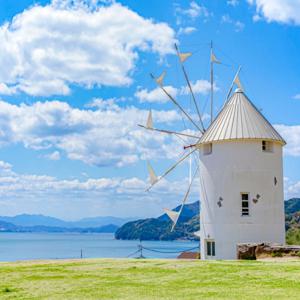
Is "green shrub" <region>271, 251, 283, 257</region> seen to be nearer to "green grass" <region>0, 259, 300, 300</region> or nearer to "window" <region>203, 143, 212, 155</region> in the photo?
"green grass" <region>0, 259, 300, 300</region>

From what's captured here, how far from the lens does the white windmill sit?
33.3 m

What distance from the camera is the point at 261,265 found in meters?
22.4

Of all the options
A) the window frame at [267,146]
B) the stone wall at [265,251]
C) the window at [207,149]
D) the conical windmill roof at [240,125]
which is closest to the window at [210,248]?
the stone wall at [265,251]

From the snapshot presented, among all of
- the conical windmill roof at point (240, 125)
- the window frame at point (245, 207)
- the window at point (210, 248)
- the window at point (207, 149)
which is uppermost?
the conical windmill roof at point (240, 125)

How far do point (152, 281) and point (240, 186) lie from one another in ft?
51.7

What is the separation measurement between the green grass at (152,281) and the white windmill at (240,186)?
10316mm

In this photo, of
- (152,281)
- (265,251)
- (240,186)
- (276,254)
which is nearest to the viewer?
(152,281)

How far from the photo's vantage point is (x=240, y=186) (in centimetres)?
3341

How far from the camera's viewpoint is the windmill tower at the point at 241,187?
33344mm

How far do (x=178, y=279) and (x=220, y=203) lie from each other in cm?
1524

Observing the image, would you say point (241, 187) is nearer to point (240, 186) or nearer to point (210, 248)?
point (240, 186)

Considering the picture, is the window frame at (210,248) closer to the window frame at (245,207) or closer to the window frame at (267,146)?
the window frame at (245,207)

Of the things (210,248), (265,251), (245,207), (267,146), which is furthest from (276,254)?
(267,146)

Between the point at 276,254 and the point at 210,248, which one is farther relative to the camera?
the point at 210,248
